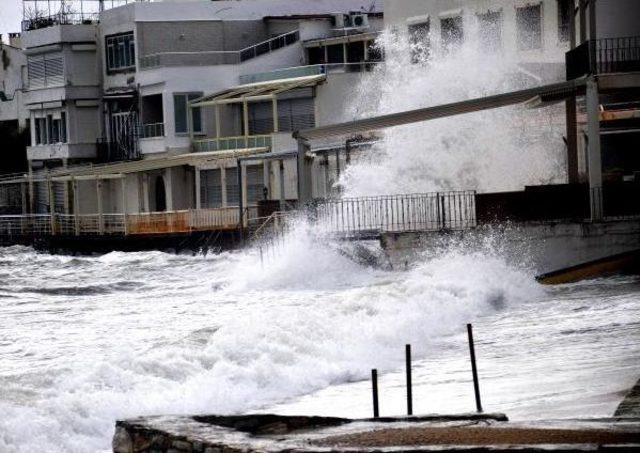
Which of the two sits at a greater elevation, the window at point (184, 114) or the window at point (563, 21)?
the window at point (563, 21)

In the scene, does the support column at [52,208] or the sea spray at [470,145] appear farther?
the support column at [52,208]

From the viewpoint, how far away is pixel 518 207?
109 feet

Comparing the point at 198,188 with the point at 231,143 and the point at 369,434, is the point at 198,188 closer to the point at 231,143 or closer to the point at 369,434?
the point at 231,143

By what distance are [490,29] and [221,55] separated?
23.2m

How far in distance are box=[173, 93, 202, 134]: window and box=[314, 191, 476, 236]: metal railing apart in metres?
30.0

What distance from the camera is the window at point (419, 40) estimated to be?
52.2 metres

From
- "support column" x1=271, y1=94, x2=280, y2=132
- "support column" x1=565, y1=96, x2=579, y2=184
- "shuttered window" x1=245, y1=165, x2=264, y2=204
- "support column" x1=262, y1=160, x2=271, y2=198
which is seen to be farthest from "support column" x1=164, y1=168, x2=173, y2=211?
"support column" x1=565, y1=96, x2=579, y2=184

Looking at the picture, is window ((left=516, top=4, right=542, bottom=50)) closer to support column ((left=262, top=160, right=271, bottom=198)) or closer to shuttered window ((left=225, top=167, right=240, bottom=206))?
support column ((left=262, top=160, right=271, bottom=198))

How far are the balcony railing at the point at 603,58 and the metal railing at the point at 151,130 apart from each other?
35058 millimetres

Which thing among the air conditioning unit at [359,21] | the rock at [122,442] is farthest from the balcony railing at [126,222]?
the rock at [122,442]

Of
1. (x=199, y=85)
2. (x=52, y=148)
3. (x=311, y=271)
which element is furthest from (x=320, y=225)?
(x=52, y=148)

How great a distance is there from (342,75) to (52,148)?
18705 mm

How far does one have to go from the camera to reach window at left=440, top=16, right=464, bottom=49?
5016 cm

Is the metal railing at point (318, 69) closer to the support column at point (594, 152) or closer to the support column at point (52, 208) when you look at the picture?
the support column at point (52, 208)
